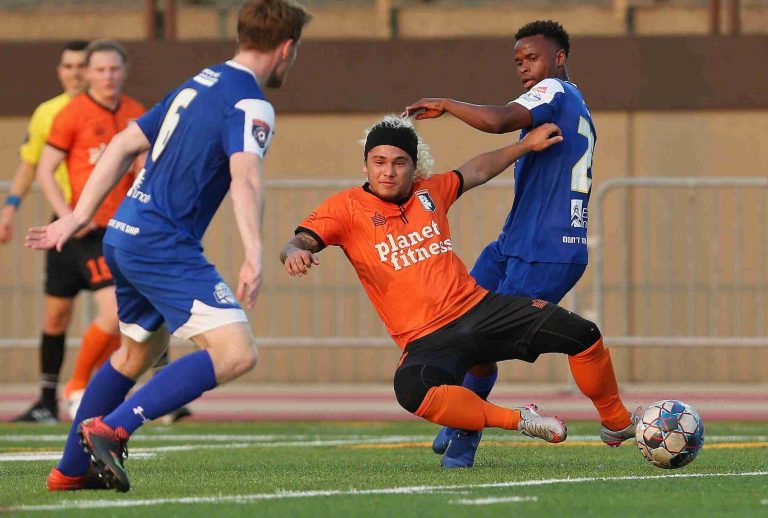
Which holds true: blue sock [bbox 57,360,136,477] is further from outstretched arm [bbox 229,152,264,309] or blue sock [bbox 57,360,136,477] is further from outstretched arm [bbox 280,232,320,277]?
outstretched arm [bbox 229,152,264,309]

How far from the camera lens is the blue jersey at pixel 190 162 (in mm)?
6410

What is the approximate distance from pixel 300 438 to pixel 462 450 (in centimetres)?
262

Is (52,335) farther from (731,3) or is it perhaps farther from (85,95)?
(731,3)

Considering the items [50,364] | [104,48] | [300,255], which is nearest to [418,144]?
[300,255]

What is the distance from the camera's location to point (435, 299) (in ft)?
24.2

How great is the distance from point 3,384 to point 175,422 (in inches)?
169

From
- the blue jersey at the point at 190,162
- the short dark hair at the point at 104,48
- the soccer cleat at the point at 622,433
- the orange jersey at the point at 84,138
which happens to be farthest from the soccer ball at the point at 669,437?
the short dark hair at the point at 104,48

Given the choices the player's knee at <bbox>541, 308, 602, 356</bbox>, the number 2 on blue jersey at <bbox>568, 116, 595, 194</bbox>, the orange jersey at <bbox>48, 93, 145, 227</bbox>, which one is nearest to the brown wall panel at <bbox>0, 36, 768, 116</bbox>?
the orange jersey at <bbox>48, 93, 145, 227</bbox>

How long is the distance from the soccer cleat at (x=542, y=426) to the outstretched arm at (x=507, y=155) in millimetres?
1282

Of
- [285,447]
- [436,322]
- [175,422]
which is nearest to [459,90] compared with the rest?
[175,422]

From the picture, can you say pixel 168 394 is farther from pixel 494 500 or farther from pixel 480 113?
pixel 480 113

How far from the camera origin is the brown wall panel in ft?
47.8

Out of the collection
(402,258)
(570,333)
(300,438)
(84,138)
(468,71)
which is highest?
(468,71)

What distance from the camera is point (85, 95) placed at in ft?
35.7
